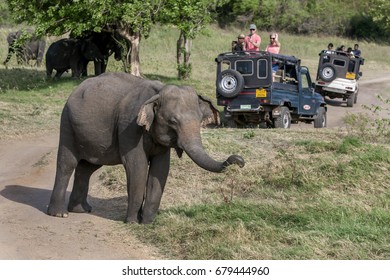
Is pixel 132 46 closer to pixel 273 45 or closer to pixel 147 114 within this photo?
pixel 273 45

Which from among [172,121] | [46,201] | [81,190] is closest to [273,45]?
[46,201]

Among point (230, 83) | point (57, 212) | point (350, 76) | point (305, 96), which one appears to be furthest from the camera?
point (350, 76)

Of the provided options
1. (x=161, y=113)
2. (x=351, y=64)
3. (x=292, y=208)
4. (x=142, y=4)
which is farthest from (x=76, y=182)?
(x=351, y=64)

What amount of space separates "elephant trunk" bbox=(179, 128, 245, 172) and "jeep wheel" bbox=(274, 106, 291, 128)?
949 centimetres

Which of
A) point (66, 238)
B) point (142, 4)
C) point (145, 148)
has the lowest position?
point (66, 238)

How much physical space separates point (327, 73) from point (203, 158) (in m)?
18.0

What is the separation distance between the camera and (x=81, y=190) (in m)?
10.6

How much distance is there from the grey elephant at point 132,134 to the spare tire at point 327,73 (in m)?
16.4

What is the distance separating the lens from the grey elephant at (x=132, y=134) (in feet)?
30.0

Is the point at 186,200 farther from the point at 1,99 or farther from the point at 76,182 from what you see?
the point at 1,99

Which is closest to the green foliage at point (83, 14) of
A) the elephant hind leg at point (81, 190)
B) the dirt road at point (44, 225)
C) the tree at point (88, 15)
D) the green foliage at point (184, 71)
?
the tree at point (88, 15)

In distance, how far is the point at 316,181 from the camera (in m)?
11.4

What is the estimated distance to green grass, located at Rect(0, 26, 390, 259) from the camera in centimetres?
838

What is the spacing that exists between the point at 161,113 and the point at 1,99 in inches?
509
